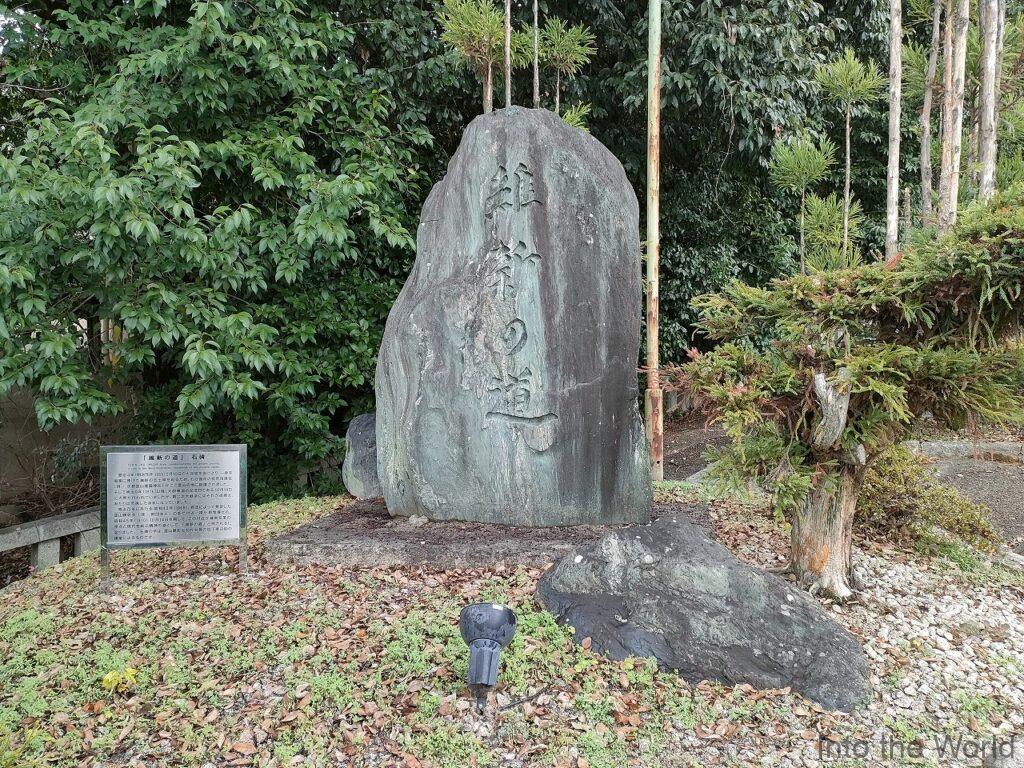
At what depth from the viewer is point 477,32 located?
259 inches

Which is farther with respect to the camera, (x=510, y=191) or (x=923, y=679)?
(x=510, y=191)

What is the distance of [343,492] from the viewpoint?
8.06 meters

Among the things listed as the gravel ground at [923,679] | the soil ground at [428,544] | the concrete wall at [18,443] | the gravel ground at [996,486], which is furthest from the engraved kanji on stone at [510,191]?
the concrete wall at [18,443]

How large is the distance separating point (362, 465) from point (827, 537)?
410 cm

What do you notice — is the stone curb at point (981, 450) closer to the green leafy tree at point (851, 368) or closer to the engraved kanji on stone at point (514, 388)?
the green leafy tree at point (851, 368)

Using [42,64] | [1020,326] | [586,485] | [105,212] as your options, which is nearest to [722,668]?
[586,485]

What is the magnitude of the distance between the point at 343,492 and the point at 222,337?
9.40ft

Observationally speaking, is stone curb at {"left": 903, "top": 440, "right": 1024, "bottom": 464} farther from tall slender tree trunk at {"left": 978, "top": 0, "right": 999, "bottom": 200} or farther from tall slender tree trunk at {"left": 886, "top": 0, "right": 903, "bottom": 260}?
tall slender tree trunk at {"left": 978, "top": 0, "right": 999, "bottom": 200}

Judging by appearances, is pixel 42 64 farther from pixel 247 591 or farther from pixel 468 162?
pixel 247 591

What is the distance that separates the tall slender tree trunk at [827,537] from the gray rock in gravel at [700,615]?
25.9 inches

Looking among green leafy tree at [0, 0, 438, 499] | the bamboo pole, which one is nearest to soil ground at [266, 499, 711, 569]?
green leafy tree at [0, 0, 438, 499]

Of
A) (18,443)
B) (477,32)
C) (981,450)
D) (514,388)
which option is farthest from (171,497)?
(981,450)

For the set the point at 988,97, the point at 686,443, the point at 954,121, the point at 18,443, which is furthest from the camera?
the point at 686,443

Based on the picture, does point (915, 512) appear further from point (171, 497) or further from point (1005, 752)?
point (171, 497)
